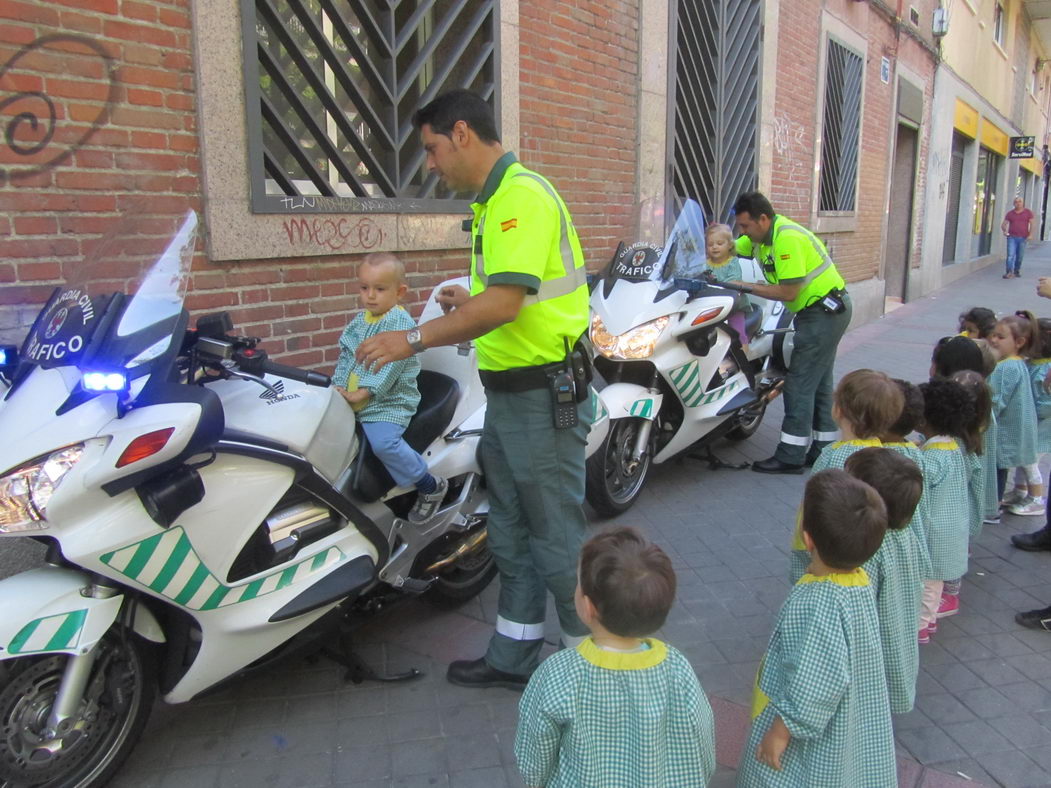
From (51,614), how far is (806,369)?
468 centimetres

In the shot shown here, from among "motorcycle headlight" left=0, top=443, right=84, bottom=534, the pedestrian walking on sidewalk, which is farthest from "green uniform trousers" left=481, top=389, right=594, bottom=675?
the pedestrian walking on sidewalk

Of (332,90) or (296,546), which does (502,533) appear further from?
(332,90)

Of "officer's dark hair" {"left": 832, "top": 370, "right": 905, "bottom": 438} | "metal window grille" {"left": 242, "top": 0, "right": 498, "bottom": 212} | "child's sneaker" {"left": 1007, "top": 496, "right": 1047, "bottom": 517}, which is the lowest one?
"child's sneaker" {"left": 1007, "top": 496, "right": 1047, "bottom": 517}

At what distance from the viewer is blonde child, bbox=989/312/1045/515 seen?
434 centimetres

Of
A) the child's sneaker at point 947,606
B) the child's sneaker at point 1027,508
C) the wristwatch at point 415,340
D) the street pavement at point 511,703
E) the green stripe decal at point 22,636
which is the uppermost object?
the wristwatch at point 415,340

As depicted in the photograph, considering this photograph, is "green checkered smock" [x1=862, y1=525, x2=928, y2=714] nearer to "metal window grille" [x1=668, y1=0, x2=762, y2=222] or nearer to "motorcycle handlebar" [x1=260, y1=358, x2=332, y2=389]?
"motorcycle handlebar" [x1=260, y1=358, x2=332, y2=389]

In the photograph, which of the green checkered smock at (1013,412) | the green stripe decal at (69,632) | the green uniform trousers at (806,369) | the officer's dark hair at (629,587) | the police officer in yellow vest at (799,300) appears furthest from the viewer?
the green uniform trousers at (806,369)

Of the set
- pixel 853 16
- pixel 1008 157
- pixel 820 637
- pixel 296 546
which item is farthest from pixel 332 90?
Answer: pixel 1008 157

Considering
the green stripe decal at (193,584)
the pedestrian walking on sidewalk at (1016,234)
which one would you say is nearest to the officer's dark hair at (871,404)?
the green stripe decal at (193,584)

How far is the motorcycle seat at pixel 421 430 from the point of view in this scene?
284 cm

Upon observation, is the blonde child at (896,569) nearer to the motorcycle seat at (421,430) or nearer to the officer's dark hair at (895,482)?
the officer's dark hair at (895,482)

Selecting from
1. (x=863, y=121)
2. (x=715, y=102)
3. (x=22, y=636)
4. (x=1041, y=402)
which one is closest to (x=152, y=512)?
(x=22, y=636)

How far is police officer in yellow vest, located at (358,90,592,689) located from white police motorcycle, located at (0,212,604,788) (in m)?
0.44

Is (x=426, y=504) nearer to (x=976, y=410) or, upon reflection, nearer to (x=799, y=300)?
(x=976, y=410)
